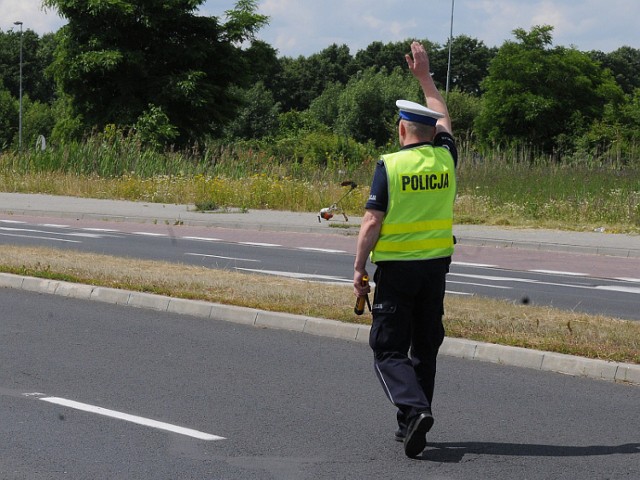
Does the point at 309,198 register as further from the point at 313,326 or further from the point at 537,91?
the point at 537,91

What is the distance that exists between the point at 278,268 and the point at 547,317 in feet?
19.8

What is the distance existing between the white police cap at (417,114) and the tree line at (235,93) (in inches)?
824

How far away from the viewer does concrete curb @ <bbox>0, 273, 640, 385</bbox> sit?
25.5ft

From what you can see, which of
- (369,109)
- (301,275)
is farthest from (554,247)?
(369,109)

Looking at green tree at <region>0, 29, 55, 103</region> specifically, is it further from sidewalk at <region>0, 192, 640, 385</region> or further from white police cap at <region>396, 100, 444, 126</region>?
white police cap at <region>396, 100, 444, 126</region>

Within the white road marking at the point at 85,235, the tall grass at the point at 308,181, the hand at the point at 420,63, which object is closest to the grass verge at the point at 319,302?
the hand at the point at 420,63

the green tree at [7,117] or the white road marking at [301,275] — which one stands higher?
the green tree at [7,117]

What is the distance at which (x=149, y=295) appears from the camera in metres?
10.7

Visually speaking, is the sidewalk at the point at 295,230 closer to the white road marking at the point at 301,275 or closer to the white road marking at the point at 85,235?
the white road marking at the point at 85,235

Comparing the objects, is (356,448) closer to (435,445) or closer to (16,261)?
(435,445)

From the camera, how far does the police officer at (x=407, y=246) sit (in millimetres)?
5715

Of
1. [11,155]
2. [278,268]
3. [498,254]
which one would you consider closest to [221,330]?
[278,268]

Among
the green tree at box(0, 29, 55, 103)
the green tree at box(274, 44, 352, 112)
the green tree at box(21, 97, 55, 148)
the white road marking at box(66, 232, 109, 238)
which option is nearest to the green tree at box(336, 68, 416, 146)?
the green tree at box(21, 97, 55, 148)

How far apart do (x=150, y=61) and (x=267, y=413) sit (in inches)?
1850
